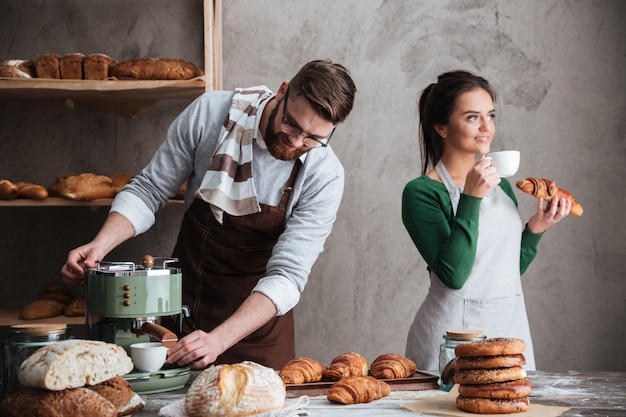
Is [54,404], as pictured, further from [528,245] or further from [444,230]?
[528,245]

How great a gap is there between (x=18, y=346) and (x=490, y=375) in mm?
918

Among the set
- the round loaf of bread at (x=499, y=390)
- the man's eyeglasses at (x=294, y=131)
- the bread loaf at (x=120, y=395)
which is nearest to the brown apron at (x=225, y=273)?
the man's eyeglasses at (x=294, y=131)

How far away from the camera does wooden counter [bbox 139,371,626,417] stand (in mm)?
1428

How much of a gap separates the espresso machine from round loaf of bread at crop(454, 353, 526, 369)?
0.64 m

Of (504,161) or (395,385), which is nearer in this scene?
(395,385)

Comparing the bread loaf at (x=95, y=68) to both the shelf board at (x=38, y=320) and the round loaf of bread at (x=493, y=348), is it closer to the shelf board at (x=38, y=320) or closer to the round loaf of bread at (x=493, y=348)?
the shelf board at (x=38, y=320)

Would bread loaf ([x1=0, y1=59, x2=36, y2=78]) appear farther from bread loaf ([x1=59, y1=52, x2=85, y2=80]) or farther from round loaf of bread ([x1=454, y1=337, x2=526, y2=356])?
round loaf of bread ([x1=454, y1=337, x2=526, y2=356])

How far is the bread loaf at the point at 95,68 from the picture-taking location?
2.89 m

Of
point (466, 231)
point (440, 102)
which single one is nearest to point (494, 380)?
point (466, 231)

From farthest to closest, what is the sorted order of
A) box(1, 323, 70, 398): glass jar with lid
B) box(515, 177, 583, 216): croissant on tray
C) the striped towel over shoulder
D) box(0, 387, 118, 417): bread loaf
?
box(515, 177, 583, 216): croissant on tray → the striped towel over shoulder → box(1, 323, 70, 398): glass jar with lid → box(0, 387, 118, 417): bread loaf

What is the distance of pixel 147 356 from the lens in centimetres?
157

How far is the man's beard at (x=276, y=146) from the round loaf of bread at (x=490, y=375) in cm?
93

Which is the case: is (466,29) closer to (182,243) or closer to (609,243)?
(609,243)

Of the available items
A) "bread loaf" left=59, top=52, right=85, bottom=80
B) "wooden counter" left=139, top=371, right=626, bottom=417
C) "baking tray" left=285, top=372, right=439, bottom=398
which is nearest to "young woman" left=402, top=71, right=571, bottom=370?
"wooden counter" left=139, top=371, right=626, bottom=417
